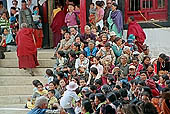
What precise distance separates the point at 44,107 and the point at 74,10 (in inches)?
298

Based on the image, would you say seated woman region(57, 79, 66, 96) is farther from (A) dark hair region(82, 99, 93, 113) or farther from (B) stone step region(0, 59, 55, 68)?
(B) stone step region(0, 59, 55, 68)

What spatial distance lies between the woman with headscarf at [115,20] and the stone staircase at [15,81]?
2.31 meters

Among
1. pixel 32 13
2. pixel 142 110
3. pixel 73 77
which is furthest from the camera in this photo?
pixel 32 13

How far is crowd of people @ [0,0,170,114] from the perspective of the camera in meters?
8.35

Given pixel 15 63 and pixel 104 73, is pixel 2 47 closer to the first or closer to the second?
pixel 15 63

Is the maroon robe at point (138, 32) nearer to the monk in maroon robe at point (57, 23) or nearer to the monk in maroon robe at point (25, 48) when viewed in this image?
the monk in maroon robe at point (57, 23)

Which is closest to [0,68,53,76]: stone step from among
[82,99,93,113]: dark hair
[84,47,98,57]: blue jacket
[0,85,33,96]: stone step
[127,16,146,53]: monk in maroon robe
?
[0,85,33,96]: stone step

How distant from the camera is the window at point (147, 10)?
15.1m

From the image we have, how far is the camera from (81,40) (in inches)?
519

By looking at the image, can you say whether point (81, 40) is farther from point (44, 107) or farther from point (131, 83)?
point (44, 107)

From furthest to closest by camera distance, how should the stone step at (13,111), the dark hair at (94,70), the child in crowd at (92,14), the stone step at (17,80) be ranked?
the child in crowd at (92,14)
the stone step at (17,80)
the stone step at (13,111)
the dark hair at (94,70)

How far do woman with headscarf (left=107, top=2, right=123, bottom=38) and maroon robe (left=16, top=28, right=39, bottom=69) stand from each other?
8.53ft

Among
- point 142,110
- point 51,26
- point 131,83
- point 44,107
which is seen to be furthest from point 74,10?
point 142,110

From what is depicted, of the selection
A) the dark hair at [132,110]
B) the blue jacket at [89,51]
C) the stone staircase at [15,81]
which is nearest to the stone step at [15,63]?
the stone staircase at [15,81]
